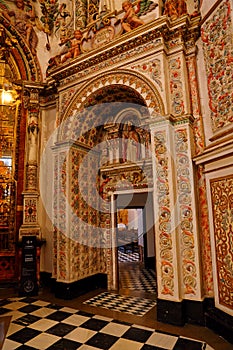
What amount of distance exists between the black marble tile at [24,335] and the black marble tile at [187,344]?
1839 millimetres

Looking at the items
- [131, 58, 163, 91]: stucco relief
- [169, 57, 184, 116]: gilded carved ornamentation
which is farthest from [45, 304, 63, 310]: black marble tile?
[131, 58, 163, 91]: stucco relief

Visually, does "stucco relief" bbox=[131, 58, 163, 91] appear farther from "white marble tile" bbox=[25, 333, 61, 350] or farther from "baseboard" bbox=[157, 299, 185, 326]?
"white marble tile" bbox=[25, 333, 61, 350]

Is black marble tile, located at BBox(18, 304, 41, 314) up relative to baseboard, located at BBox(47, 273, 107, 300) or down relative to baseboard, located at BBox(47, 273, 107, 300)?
down

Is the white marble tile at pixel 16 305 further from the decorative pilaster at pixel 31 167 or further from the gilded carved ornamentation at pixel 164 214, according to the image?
the gilded carved ornamentation at pixel 164 214

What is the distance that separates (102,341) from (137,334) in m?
0.48

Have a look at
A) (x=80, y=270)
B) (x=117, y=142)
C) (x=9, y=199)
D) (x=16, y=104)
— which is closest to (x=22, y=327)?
(x=80, y=270)

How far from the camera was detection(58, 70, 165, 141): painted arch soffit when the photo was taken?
402cm

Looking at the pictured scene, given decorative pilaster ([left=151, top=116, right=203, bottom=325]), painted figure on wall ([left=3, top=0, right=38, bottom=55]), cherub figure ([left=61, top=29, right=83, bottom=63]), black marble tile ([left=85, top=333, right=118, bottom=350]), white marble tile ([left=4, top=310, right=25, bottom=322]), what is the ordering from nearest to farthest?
black marble tile ([left=85, top=333, right=118, bottom=350])
decorative pilaster ([left=151, top=116, right=203, bottom=325])
white marble tile ([left=4, top=310, right=25, bottom=322])
cherub figure ([left=61, top=29, right=83, bottom=63])
painted figure on wall ([left=3, top=0, right=38, bottom=55])

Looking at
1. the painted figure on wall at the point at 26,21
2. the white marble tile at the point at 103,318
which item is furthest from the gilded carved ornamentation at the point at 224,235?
the painted figure on wall at the point at 26,21

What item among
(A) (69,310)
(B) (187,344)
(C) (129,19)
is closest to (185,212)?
(B) (187,344)

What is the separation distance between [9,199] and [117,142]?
2.91 m

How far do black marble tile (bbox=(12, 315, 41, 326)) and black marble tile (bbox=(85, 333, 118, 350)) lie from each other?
1.10 m

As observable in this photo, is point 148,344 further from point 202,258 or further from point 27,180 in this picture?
point 27,180

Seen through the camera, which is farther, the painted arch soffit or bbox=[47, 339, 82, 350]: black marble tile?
the painted arch soffit
